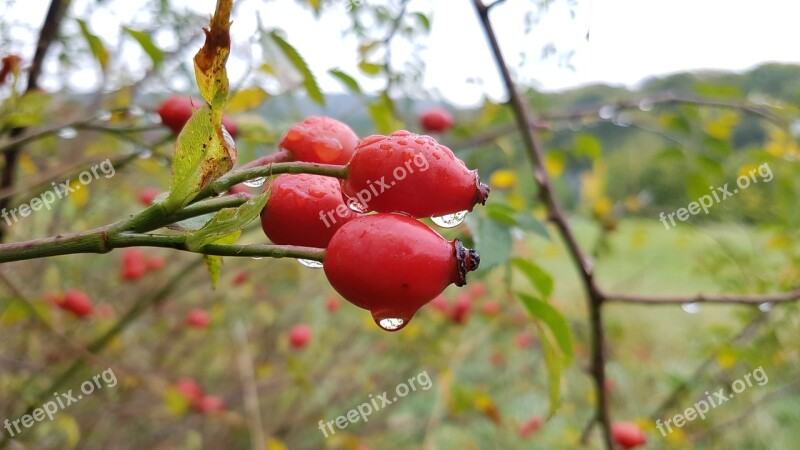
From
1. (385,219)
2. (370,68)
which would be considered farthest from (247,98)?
(385,219)

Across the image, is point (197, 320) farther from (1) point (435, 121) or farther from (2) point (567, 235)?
(2) point (567, 235)

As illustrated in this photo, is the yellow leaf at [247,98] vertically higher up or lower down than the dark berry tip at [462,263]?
lower down

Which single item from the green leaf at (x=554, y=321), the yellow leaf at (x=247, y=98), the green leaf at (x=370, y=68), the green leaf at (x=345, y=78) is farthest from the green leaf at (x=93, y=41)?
the green leaf at (x=554, y=321)

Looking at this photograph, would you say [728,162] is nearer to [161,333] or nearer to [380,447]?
[380,447]

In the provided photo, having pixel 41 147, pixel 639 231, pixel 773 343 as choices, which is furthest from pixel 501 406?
pixel 41 147

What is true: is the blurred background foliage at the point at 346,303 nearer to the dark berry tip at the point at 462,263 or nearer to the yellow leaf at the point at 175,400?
the yellow leaf at the point at 175,400

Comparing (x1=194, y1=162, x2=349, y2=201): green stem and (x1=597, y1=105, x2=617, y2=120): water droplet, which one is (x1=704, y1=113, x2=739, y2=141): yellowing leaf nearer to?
(x1=597, y1=105, x2=617, y2=120): water droplet

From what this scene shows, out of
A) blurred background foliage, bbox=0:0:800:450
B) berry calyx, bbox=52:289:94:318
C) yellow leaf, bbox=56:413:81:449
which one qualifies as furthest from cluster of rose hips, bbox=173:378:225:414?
berry calyx, bbox=52:289:94:318
